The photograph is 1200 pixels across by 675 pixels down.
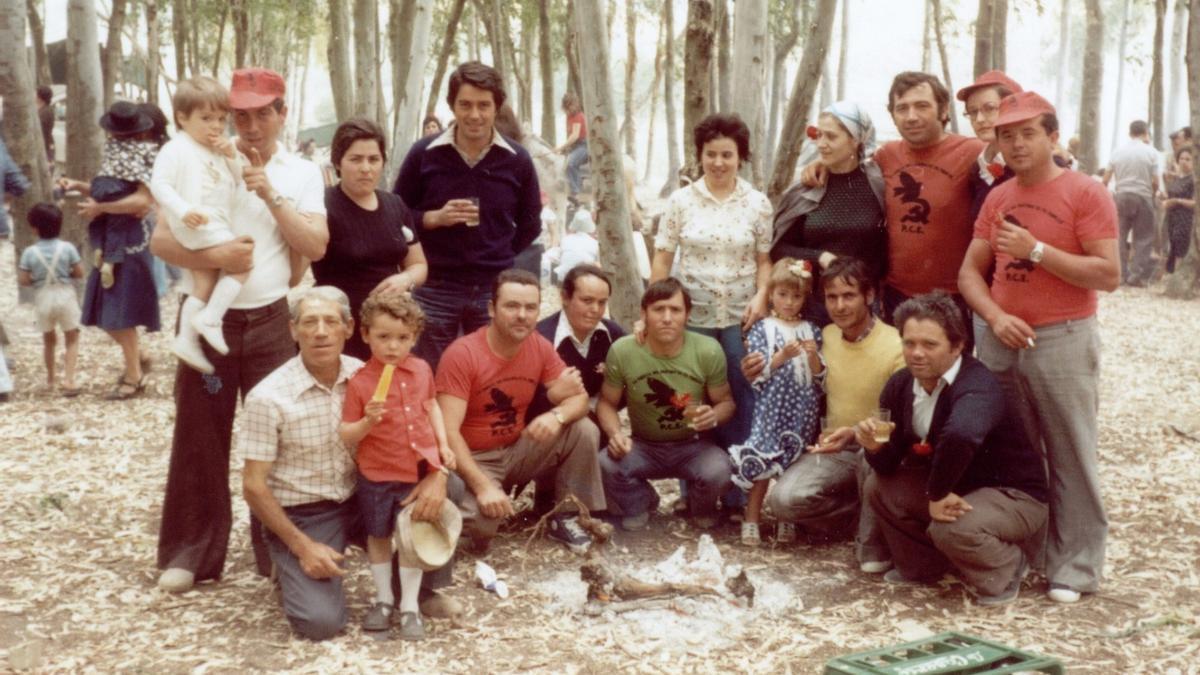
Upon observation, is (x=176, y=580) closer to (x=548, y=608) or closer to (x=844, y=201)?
(x=548, y=608)

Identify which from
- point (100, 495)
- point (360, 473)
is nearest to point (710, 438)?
point (360, 473)

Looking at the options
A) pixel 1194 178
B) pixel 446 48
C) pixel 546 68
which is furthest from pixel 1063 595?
pixel 546 68

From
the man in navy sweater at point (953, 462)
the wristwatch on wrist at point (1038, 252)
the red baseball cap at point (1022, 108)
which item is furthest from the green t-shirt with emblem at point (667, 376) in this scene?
the red baseball cap at point (1022, 108)

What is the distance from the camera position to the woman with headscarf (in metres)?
5.41

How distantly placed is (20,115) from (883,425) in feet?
26.9

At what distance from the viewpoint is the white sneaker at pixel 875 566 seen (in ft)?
17.0

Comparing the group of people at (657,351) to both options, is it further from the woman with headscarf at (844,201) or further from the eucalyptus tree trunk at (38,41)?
the eucalyptus tree trunk at (38,41)

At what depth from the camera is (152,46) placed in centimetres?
1923

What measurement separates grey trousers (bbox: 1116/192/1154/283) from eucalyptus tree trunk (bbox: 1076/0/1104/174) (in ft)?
7.17

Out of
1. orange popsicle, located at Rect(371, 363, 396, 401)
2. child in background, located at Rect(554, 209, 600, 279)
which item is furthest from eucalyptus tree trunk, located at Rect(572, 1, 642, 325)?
child in background, located at Rect(554, 209, 600, 279)

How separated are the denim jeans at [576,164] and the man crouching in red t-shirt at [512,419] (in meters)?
11.3

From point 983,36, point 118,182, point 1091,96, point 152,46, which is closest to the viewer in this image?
point 118,182

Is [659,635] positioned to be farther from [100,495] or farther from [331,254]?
[100,495]

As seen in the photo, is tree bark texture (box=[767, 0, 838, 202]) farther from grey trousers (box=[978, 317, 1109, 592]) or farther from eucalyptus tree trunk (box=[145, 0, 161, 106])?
eucalyptus tree trunk (box=[145, 0, 161, 106])
